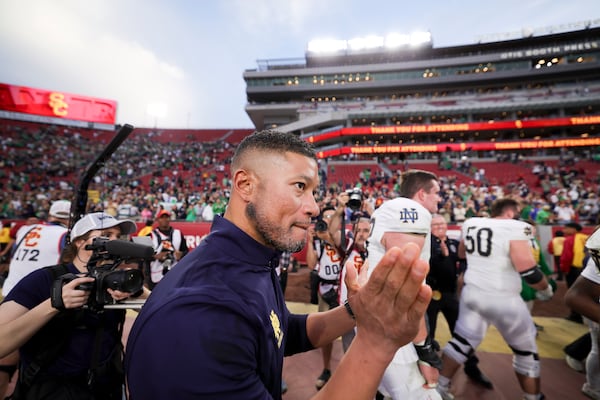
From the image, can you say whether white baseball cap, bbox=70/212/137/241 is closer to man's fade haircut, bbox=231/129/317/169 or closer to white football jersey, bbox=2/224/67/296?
man's fade haircut, bbox=231/129/317/169

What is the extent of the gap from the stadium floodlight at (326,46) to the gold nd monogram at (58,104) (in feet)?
137

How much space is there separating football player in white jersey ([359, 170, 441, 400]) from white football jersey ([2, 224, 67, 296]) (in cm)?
409

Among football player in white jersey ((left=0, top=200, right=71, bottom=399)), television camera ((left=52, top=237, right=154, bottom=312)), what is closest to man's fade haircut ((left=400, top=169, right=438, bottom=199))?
television camera ((left=52, top=237, right=154, bottom=312))

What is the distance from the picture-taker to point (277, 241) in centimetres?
126

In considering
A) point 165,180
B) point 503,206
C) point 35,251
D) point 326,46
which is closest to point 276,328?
point 503,206

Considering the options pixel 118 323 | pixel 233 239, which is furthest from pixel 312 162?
pixel 118 323

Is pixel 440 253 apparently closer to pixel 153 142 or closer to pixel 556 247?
pixel 556 247

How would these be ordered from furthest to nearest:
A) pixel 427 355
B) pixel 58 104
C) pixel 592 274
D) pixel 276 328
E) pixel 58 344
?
pixel 58 104, pixel 592 274, pixel 427 355, pixel 58 344, pixel 276 328

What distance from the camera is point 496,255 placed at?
3062 mm

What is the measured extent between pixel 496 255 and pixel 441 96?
171 ft

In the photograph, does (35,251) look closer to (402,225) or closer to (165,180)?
(402,225)

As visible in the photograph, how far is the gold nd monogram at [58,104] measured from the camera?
116 feet

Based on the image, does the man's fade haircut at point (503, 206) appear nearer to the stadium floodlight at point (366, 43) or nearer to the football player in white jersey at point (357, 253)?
the football player in white jersey at point (357, 253)

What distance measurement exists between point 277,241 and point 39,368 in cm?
186
